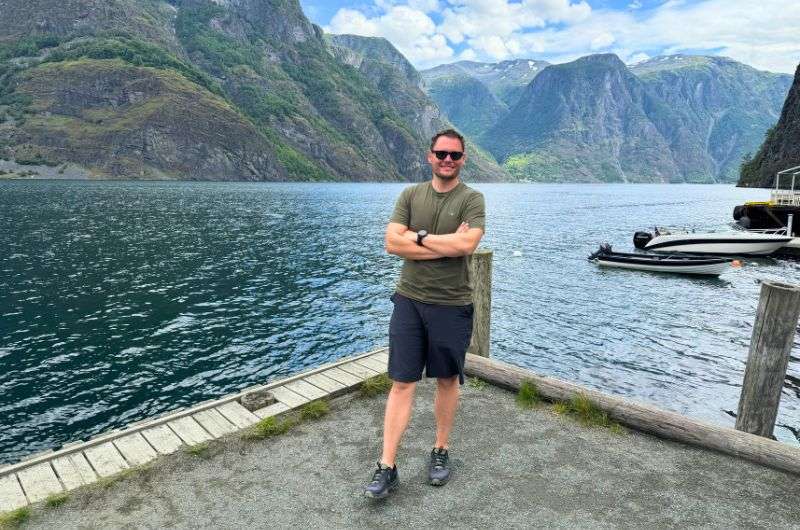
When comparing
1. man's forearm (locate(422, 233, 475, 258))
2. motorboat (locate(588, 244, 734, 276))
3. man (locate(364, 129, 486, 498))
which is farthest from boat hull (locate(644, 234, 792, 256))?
man's forearm (locate(422, 233, 475, 258))

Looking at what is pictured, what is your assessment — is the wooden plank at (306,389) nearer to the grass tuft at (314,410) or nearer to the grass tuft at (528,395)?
the grass tuft at (314,410)

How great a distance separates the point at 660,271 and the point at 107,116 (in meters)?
199

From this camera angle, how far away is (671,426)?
623 cm

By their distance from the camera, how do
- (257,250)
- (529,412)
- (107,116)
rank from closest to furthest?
(529,412) < (257,250) < (107,116)

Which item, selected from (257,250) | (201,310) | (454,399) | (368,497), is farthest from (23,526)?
(257,250)

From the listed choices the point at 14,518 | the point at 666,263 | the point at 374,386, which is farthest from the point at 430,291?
the point at 666,263

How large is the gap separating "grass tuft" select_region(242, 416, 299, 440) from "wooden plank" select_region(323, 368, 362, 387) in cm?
134

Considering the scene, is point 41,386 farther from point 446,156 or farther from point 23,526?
point 446,156

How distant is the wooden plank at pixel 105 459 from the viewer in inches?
218

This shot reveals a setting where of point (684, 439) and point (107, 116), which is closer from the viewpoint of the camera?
point (684, 439)

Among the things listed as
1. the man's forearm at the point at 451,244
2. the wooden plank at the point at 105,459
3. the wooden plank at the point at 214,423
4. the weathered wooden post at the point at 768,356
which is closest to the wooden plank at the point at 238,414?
the wooden plank at the point at 214,423

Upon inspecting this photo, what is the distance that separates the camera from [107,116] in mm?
178750

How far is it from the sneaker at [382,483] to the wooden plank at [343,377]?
2.73 metres

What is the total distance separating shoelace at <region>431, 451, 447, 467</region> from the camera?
17.8 ft
